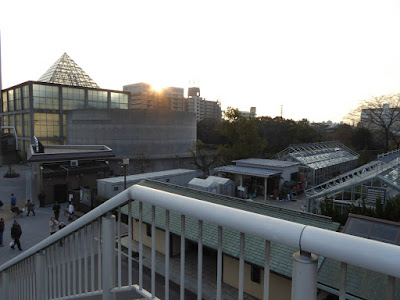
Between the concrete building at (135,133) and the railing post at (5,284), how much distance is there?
94.0 ft

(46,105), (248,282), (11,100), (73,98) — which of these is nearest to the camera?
(248,282)

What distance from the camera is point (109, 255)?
2441 millimetres

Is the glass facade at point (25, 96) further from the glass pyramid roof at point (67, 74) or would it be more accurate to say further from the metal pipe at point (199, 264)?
the metal pipe at point (199, 264)

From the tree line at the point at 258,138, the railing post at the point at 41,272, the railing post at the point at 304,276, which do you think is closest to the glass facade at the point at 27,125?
the tree line at the point at 258,138

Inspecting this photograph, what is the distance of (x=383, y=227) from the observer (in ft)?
30.9

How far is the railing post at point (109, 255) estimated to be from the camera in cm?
244

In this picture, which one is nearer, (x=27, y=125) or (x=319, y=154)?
(x=319, y=154)

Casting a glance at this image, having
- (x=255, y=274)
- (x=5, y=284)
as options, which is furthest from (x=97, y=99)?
(x=255, y=274)

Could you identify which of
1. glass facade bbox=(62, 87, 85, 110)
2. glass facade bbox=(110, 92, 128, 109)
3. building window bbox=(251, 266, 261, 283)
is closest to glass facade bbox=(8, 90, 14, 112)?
glass facade bbox=(62, 87, 85, 110)

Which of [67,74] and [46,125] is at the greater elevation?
[67,74]

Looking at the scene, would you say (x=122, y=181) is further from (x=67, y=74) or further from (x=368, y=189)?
(x=67, y=74)

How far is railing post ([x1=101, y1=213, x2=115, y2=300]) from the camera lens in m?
2.44

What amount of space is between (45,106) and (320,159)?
35390 mm

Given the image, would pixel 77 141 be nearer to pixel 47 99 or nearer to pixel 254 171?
pixel 47 99
